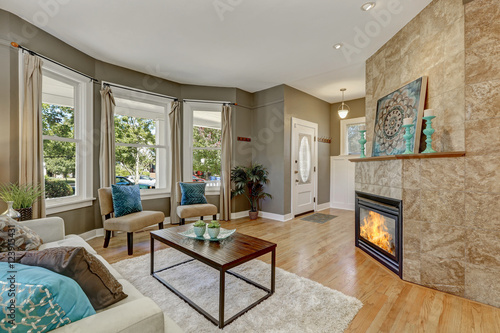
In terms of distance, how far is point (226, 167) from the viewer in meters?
4.99

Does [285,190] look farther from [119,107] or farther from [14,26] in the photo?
[14,26]

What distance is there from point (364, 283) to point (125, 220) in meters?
2.89

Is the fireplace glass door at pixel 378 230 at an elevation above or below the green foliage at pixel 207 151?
below

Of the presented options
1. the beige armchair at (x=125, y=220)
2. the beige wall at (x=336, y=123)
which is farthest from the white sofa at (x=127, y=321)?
the beige wall at (x=336, y=123)

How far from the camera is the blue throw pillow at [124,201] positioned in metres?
3.31

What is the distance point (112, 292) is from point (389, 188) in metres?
2.67

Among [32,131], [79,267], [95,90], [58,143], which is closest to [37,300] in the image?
[79,267]

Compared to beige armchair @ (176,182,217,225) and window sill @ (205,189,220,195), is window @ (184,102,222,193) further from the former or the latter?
beige armchair @ (176,182,217,225)

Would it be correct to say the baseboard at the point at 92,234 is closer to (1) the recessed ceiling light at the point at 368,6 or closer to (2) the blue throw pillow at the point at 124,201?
(2) the blue throw pillow at the point at 124,201

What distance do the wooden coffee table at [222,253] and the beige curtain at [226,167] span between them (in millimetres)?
2484

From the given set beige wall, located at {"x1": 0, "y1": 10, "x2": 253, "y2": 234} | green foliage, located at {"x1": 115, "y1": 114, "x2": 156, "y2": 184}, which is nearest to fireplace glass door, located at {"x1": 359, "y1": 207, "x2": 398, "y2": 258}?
beige wall, located at {"x1": 0, "y1": 10, "x2": 253, "y2": 234}

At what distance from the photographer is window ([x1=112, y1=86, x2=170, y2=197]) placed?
4.16m

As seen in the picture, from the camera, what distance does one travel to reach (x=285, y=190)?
499 centimetres

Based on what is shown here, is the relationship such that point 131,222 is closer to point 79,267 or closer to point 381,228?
point 79,267
